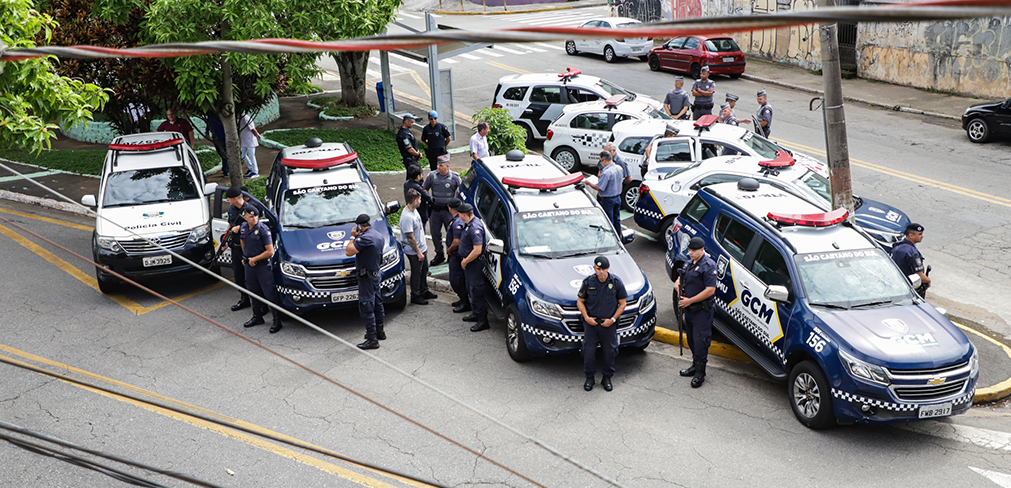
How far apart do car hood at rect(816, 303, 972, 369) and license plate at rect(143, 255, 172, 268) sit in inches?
338

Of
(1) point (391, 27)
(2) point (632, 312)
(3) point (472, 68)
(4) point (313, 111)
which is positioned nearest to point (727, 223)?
(2) point (632, 312)

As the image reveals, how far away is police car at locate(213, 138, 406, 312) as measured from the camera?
10.3m

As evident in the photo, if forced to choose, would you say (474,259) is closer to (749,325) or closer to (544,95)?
(749,325)

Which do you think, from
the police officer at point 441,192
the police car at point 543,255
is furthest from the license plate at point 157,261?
the police car at point 543,255

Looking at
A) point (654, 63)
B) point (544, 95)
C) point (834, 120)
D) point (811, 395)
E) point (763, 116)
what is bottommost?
point (811, 395)

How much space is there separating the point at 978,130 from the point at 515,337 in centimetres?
1472

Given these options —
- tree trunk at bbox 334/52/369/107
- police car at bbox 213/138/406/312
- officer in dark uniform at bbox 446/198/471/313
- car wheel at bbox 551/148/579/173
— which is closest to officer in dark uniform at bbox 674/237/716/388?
officer in dark uniform at bbox 446/198/471/313

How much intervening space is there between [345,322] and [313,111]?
563 inches

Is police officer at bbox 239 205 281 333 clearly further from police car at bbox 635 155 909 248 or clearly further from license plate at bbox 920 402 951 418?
license plate at bbox 920 402 951 418

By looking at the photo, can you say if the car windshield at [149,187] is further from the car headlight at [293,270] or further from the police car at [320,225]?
the car headlight at [293,270]

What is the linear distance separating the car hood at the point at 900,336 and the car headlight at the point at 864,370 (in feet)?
0.18

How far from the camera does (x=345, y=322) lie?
1086cm

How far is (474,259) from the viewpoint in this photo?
10086 millimetres

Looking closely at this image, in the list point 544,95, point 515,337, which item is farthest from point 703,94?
point 515,337
